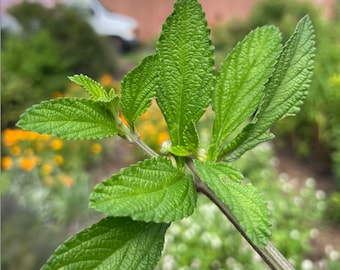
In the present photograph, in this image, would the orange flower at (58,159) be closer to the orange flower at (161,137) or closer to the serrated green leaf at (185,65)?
the orange flower at (161,137)

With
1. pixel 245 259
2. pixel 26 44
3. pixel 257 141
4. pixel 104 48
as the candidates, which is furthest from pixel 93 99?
pixel 104 48

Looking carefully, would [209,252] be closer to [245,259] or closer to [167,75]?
[245,259]

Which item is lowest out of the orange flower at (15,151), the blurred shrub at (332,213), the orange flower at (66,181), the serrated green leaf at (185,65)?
A: the serrated green leaf at (185,65)

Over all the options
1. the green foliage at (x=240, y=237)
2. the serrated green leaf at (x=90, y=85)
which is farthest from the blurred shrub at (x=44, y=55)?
the serrated green leaf at (x=90, y=85)

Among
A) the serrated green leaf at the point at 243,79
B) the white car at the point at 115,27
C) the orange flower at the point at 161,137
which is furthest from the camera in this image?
the white car at the point at 115,27

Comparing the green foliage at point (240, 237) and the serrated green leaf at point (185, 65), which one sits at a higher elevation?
the green foliage at point (240, 237)

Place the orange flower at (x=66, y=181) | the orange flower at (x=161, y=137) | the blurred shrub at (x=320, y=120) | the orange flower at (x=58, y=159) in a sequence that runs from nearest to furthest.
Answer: the orange flower at (x=66, y=181) < the blurred shrub at (x=320, y=120) < the orange flower at (x=58, y=159) < the orange flower at (x=161, y=137)

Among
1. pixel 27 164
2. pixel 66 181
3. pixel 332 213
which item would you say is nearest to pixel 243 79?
pixel 332 213

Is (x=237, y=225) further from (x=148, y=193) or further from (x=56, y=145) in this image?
(x=56, y=145)

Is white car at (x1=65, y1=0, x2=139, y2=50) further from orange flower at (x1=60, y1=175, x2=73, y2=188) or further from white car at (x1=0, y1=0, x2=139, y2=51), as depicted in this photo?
orange flower at (x1=60, y1=175, x2=73, y2=188)
